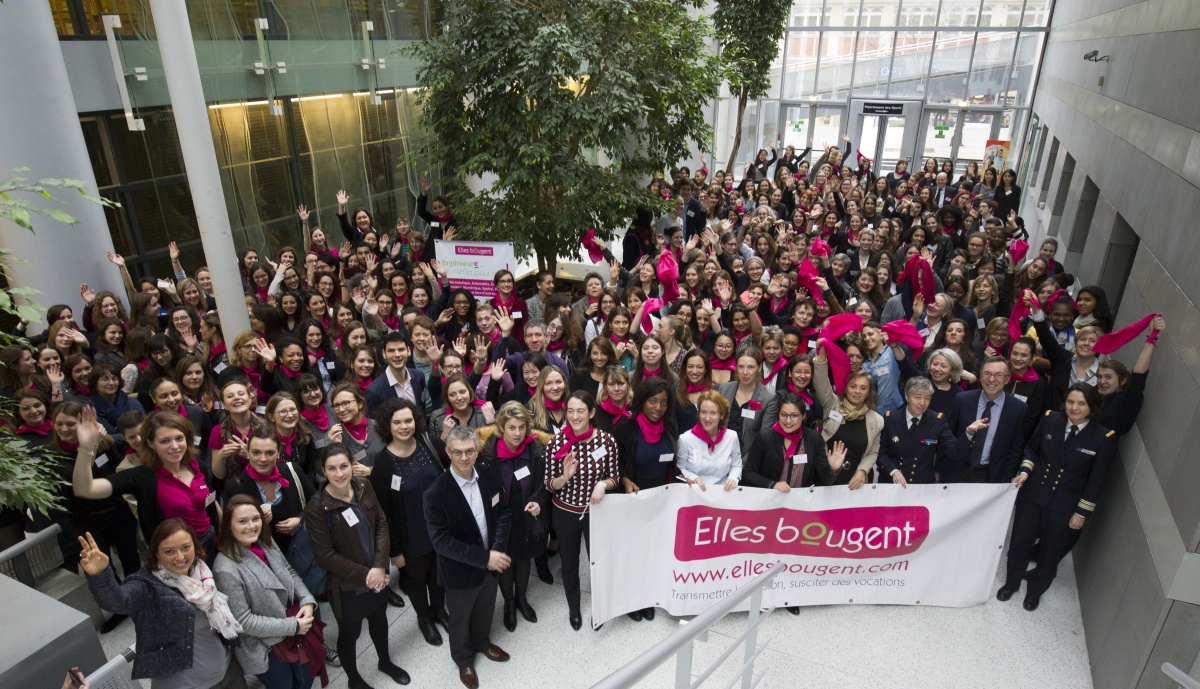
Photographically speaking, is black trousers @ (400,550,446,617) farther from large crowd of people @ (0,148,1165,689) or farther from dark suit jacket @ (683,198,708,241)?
dark suit jacket @ (683,198,708,241)

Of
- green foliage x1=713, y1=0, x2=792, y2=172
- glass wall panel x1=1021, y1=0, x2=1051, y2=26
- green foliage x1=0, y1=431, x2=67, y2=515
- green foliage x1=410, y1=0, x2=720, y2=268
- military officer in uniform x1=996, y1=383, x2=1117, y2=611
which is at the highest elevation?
glass wall panel x1=1021, y1=0, x2=1051, y2=26

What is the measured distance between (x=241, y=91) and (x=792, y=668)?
33.5ft

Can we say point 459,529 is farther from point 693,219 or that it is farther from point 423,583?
point 693,219

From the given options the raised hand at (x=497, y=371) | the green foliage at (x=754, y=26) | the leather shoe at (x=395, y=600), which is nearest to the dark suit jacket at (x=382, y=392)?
the raised hand at (x=497, y=371)

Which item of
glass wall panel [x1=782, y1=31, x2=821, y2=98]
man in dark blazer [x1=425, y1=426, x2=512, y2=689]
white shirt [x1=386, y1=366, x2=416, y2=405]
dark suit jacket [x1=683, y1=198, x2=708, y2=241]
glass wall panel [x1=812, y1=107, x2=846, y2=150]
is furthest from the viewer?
glass wall panel [x1=812, y1=107, x2=846, y2=150]

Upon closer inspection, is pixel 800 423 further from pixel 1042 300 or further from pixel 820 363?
pixel 1042 300

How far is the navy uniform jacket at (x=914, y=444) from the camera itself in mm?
4824

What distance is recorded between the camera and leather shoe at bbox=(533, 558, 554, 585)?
→ 16.9 ft

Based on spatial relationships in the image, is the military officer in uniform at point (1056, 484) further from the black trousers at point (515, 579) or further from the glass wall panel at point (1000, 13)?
the glass wall panel at point (1000, 13)

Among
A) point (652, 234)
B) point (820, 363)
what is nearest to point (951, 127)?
point (652, 234)

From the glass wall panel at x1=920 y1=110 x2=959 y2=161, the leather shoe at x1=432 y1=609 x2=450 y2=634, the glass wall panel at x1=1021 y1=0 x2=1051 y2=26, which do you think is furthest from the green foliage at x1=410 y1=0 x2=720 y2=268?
the glass wall panel at x1=1021 y1=0 x2=1051 y2=26

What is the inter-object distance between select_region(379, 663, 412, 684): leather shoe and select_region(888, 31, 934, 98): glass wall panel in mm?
22555

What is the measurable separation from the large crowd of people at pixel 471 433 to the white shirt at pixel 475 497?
2cm

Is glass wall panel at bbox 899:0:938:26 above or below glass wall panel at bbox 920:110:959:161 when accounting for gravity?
above
